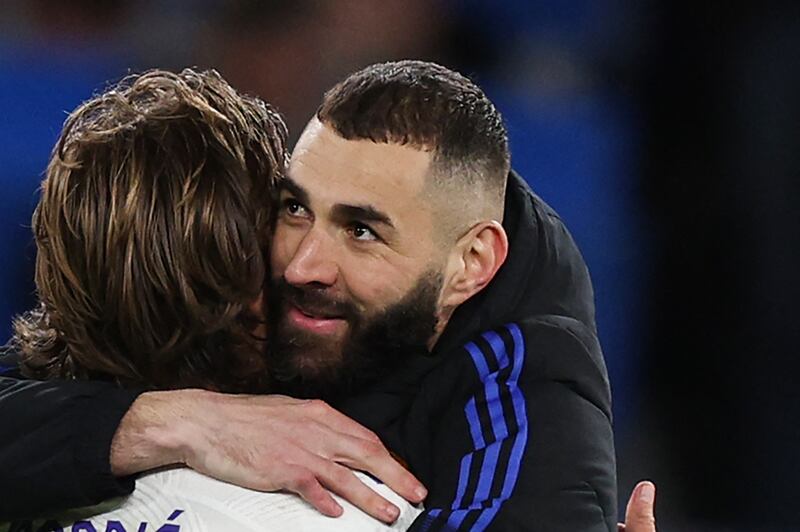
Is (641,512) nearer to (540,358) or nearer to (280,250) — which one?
(540,358)

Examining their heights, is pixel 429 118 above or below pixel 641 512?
above

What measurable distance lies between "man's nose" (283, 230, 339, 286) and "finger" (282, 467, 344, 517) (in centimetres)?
23

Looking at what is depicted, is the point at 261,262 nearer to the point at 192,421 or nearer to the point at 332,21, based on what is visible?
the point at 192,421

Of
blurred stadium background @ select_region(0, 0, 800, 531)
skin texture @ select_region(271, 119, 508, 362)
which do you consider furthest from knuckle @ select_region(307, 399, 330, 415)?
blurred stadium background @ select_region(0, 0, 800, 531)

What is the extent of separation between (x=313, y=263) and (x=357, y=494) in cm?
27

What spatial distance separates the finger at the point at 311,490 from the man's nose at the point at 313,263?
0.23m

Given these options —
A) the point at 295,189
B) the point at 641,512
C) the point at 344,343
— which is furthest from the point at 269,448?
the point at 641,512

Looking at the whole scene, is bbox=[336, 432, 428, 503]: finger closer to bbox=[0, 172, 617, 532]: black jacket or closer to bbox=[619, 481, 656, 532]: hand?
bbox=[0, 172, 617, 532]: black jacket

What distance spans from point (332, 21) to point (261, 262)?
7.33 ft

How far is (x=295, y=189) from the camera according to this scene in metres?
1.42

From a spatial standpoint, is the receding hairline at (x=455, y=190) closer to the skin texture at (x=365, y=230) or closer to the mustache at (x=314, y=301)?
the skin texture at (x=365, y=230)

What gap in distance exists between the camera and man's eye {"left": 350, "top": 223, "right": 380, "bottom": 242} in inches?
55.5

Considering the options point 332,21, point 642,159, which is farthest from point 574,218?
point 332,21

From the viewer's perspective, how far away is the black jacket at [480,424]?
1.26 m
